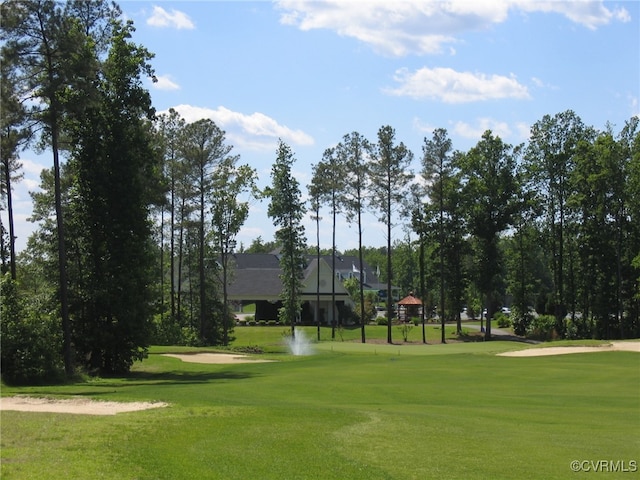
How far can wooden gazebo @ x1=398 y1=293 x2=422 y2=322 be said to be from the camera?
84.9 metres

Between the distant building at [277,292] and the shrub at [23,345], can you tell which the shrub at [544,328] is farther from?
the shrub at [23,345]

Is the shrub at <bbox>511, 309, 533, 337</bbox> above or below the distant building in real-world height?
below

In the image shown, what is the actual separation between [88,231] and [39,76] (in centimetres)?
741

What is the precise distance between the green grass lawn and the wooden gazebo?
5758cm

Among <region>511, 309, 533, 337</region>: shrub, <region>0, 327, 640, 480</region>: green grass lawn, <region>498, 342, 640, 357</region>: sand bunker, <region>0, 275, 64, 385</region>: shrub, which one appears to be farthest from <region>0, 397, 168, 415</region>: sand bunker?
<region>511, 309, 533, 337</region>: shrub

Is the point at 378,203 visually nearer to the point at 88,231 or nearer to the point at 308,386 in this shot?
the point at 88,231

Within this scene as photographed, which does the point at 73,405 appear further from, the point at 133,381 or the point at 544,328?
the point at 544,328

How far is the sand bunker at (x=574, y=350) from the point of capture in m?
37.9

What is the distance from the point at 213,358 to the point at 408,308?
173 ft

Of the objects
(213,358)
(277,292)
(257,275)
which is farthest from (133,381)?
(257,275)

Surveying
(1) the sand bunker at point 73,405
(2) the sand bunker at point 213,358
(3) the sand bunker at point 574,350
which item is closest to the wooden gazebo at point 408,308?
(3) the sand bunker at point 574,350

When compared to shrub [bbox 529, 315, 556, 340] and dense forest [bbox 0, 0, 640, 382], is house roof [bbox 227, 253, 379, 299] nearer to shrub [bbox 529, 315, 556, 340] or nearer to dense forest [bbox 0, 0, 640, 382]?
dense forest [bbox 0, 0, 640, 382]

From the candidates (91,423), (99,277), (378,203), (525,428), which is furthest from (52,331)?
(378,203)

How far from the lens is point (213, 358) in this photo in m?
39.9
